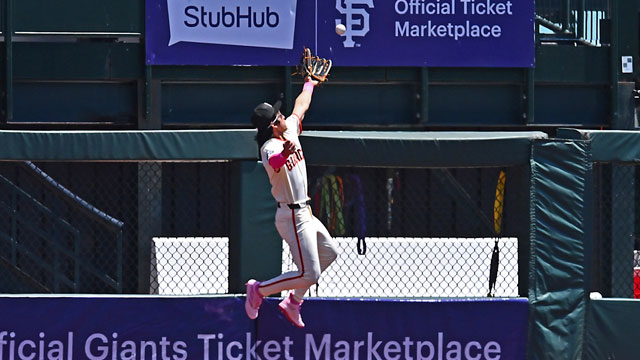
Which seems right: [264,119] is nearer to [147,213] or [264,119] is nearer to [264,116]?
[264,116]

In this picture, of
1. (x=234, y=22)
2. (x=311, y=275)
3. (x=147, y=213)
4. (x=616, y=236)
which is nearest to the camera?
(x=311, y=275)

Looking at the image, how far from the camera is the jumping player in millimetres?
6566

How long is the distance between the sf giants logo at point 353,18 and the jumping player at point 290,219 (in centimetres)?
608

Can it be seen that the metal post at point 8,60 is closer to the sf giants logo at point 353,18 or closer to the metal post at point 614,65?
the sf giants logo at point 353,18

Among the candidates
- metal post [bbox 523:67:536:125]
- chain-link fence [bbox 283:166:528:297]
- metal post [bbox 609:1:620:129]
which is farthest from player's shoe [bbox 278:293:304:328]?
metal post [bbox 609:1:620:129]

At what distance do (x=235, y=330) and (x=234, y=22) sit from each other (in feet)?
20.5

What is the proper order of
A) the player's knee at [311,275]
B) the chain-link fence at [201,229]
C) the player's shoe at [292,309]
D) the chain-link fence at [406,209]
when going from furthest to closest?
the chain-link fence at [406,209] < the chain-link fence at [201,229] < the player's shoe at [292,309] < the player's knee at [311,275]

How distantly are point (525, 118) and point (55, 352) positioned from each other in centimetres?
742

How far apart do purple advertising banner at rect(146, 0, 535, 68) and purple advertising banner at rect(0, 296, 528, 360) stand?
5923mm

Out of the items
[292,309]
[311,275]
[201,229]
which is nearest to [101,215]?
[201,229]

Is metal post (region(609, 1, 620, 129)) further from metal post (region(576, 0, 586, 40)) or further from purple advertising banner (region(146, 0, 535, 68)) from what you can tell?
purple advertising banner (region(146, 0, 535, 68))

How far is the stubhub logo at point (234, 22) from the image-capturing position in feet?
41.0

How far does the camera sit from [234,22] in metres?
12.5

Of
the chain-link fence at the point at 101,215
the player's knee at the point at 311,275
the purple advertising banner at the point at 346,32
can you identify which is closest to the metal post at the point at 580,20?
the purple advertising banner at the point at 346,32
